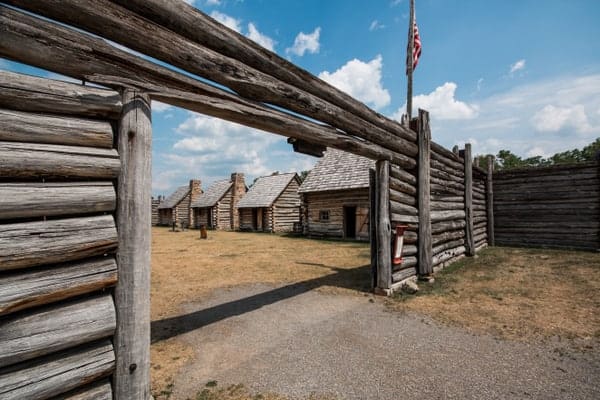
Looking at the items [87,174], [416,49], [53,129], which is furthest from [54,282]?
[416,49]

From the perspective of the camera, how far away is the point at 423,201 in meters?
7.76

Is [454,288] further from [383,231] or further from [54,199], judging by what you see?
[54,199]

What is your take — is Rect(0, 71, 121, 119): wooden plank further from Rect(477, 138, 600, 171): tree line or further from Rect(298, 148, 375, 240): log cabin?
Rect(477, 138, 600, 171): tree line

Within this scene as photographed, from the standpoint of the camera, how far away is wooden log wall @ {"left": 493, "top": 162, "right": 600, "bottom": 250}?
12055 millimetres

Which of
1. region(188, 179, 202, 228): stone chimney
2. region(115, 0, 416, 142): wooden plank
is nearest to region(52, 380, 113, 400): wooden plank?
region(115, 0, 416, 142): wooden plank

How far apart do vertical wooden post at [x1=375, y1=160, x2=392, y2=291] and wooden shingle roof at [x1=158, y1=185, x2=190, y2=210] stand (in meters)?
35.8

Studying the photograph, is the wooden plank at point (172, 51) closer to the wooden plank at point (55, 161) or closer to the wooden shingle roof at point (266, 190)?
the wooden plank at point (55, 161)

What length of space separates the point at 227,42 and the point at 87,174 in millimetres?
2157

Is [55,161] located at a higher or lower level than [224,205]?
lower

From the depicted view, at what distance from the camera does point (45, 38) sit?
2178mm

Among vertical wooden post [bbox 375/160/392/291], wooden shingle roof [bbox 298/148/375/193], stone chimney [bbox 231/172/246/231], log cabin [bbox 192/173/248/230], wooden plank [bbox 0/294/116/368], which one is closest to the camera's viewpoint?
wooden plank [bbox 0/294/116/368]

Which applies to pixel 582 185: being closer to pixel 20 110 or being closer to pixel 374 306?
pixel 374 306

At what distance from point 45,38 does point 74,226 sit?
1.38 metres

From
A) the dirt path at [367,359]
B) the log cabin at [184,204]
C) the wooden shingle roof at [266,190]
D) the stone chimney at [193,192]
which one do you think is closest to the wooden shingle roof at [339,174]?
the wooden shingle roof at [266,190]
